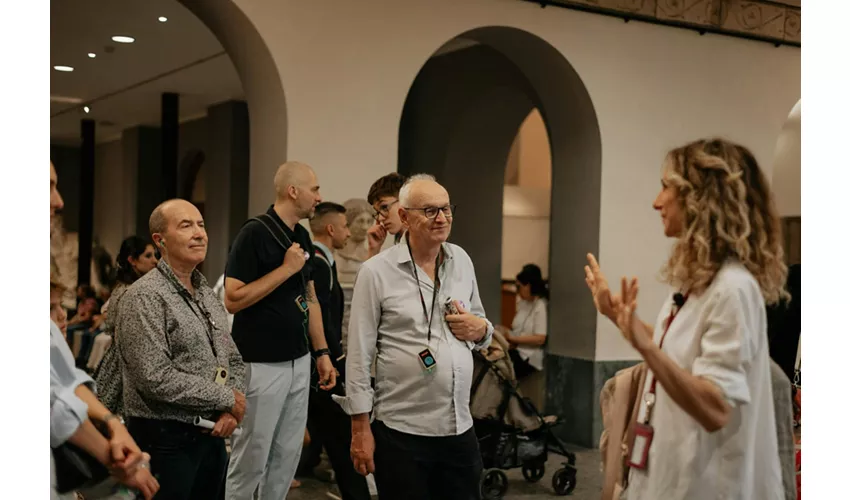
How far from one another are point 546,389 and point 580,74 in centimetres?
225

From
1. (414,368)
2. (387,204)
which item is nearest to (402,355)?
(414,368)

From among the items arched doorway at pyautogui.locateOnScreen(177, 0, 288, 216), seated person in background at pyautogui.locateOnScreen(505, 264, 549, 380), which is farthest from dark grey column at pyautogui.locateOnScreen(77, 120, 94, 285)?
arched doorway at pyautogui.locateOnScreen(177, 0, 288, 216)

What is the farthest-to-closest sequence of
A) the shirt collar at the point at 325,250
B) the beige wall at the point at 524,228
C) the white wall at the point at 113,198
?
the white wall at the point at 113,198 < the beige wall at the point at 524,228 < the shirt collar at the point at 325,250

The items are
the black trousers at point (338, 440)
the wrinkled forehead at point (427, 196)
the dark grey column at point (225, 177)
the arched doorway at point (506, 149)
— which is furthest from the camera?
the dark grey column at point (225, 177)

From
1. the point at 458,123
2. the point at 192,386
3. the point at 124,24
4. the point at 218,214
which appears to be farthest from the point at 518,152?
the point at 192,386

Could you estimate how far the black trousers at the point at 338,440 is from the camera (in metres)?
4.45

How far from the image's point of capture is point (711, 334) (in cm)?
217

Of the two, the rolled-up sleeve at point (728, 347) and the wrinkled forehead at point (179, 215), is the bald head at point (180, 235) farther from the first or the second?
the rolled-up sleeve at point (728, 347)

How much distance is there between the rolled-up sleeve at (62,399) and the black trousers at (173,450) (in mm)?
986

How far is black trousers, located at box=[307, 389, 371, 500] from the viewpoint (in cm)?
445

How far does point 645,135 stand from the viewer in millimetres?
6906

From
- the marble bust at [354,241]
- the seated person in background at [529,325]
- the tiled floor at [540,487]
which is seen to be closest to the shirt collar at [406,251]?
the marble bust at [354,241]

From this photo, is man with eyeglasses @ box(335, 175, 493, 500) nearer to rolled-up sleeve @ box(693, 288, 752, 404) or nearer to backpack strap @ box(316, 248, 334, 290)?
rolled-up sleeve @ box(693, 288, 752, 404)

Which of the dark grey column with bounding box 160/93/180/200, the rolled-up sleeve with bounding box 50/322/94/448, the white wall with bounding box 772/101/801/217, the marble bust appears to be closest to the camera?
the rolled-up sleeve with bounding box 50/322/94/448
